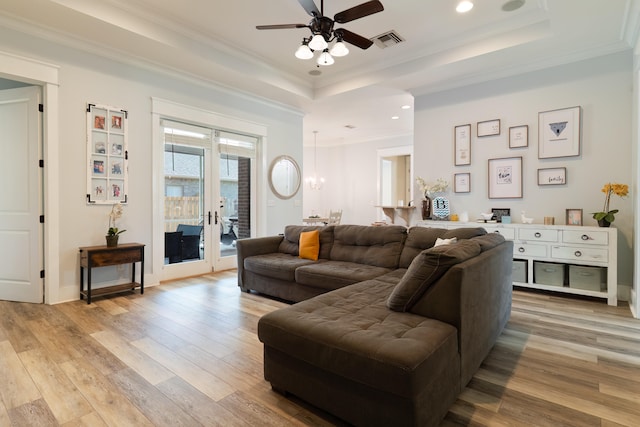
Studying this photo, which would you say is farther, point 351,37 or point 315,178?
point 315,178

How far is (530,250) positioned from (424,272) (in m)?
3.05

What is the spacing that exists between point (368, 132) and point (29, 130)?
6.83 m

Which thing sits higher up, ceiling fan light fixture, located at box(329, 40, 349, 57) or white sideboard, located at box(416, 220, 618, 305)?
ceiling fan light fixture, located at box(329, 40, 349, 57)

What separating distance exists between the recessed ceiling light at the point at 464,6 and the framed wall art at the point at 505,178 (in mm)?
2087

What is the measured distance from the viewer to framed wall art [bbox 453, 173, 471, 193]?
5.02 metres

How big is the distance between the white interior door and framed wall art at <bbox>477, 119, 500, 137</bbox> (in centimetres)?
562

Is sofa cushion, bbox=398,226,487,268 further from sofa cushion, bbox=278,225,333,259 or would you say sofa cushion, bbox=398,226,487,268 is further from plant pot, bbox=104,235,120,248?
plant pot, bbox=104,235,120,248

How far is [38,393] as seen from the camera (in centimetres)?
196

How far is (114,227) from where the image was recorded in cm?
409

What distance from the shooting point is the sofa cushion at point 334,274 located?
319 centimetres

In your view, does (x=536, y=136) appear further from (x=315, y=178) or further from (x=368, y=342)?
(x=315, y=178)

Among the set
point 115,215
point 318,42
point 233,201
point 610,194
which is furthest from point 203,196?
point 610,194

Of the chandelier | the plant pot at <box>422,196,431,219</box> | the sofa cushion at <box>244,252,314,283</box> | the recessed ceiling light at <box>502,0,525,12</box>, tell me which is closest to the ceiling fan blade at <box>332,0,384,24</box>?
the recessed ceiling light at <box>502,0,525,12</box>

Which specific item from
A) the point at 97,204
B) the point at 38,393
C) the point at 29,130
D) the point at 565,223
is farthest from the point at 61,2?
the point at 565,223
